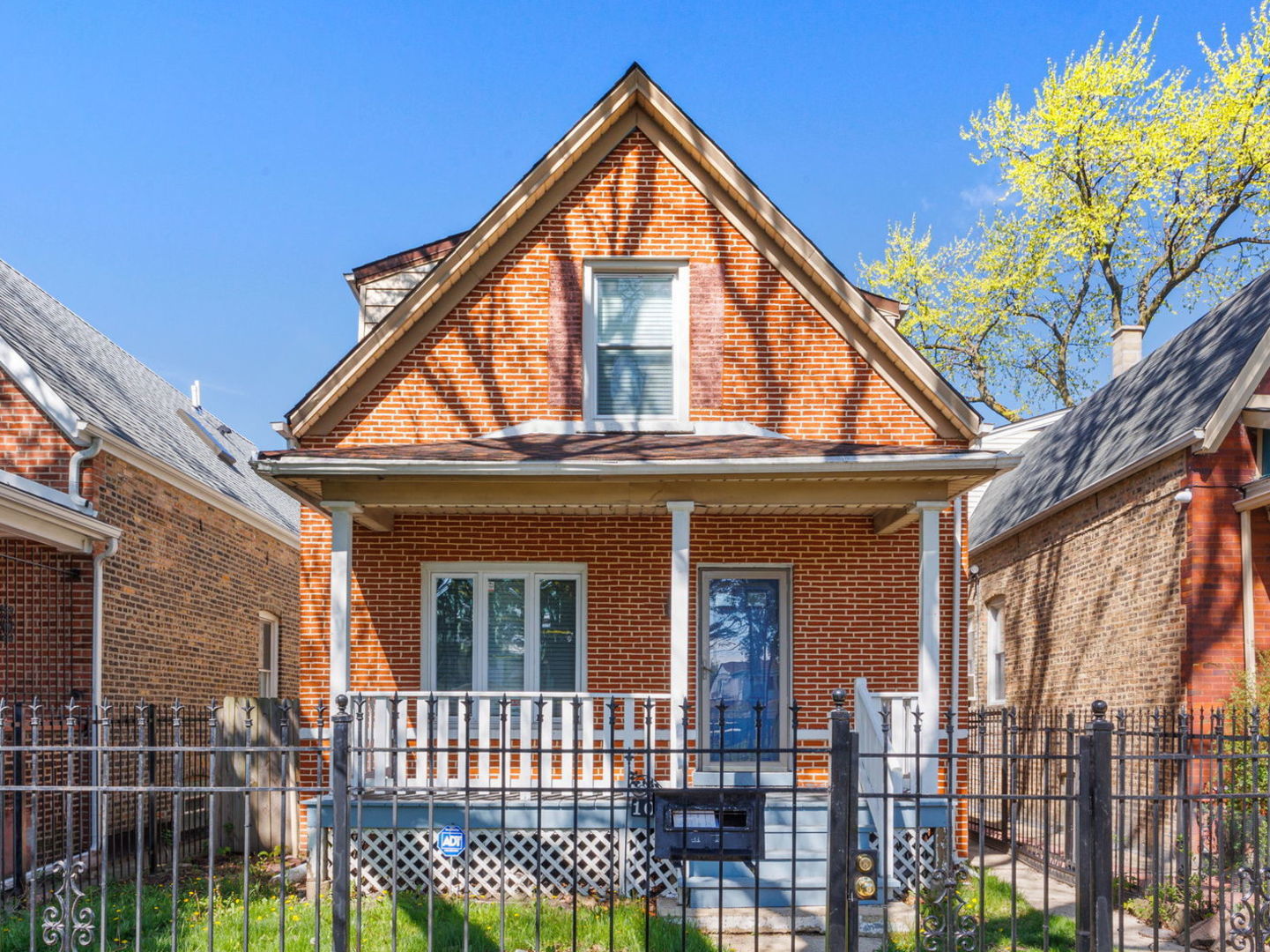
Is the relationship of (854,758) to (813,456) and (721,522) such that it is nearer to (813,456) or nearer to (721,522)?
(813,456)

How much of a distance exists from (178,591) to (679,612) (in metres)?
7.73

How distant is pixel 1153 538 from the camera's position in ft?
42.7

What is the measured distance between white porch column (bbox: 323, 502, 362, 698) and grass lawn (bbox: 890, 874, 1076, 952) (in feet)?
16.9

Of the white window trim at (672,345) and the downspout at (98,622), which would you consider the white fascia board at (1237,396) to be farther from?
the downspout at (98,622)

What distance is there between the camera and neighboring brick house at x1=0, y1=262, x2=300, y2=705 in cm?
1229

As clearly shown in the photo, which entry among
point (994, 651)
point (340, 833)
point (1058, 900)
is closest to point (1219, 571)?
point (1058, 900)

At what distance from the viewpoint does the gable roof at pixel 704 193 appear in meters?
12.5

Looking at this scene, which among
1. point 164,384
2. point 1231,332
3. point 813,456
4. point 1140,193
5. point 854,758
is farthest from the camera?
point 1140,193

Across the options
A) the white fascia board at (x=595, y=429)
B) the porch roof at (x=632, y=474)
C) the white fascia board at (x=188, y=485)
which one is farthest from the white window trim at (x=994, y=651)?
the white fascia board at (x=188, y=485)

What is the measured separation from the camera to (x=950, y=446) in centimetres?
1268

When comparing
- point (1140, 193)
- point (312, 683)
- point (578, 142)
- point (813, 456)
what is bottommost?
point (312, 683)

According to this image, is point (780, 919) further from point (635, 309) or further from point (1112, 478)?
point (1112, 478)

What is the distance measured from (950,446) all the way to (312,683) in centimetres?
716

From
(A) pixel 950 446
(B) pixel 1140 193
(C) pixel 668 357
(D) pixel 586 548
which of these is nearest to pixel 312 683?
(D) pixel 586 548
